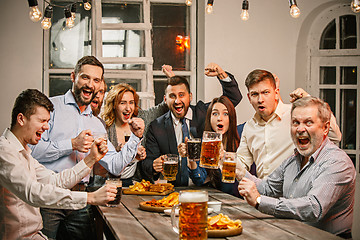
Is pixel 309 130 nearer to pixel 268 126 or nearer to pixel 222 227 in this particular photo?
pixel 222 227

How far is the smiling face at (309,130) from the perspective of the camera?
9.41ft

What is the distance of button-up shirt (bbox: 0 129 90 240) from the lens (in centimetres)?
253

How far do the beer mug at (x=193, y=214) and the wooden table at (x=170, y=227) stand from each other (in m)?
0.29

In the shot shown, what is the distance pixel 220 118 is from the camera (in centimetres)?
436

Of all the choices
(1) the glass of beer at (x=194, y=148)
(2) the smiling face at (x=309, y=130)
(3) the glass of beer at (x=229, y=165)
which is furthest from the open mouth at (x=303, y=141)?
(1) the glass of beer at (x=194, y=148)

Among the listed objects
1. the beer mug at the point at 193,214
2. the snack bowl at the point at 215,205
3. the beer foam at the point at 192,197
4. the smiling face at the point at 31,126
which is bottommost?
the snack bowl at the point at 215,205

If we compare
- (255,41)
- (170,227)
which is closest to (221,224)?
(170,227)

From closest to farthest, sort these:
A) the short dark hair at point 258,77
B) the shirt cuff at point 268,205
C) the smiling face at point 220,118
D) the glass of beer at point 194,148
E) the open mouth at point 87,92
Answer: the shirt cuff at point 268,205
the glass of beer at point 194,148
the open mouth at point 87,92
the short dark hair at point 258,77
the smiling face at point 220,118

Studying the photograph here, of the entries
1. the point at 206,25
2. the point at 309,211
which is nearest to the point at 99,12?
the point at 206,25

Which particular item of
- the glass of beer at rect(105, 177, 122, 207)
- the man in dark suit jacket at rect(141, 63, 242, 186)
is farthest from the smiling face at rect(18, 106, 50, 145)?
the man in dark suit jacket at rect(141, 63, 242, 186)

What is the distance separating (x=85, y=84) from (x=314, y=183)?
2.13 metres

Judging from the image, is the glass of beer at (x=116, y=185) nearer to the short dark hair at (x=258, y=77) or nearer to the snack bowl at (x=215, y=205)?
the snack bowl at (x=215, y=205)

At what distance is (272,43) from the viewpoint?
574 cm

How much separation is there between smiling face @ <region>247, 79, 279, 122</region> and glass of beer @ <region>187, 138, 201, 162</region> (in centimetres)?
87
